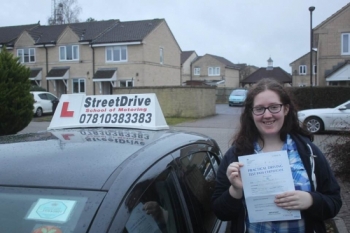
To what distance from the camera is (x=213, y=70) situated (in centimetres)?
6944

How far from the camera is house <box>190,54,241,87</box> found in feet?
225

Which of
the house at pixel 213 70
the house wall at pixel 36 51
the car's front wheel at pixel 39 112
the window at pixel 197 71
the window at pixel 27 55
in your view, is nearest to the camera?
the car's front wheel at pixel 39 112

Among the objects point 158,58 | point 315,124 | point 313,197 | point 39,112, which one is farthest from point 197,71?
point 313,197

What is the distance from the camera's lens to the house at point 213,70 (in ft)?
225

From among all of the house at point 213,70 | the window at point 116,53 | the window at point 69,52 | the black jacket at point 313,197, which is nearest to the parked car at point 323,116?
the black jacket at point 313,197

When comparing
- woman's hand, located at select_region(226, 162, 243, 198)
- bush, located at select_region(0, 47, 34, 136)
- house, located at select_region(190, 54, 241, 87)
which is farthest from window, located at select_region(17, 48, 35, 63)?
woman's hand, located at select_region(226, 162, 243, 198)

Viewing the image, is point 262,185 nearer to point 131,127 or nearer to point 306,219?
point 306,219

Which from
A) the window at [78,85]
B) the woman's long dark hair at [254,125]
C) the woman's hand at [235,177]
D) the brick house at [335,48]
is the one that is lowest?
the woman's hand at [235,177]

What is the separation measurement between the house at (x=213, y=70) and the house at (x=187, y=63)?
0.62m

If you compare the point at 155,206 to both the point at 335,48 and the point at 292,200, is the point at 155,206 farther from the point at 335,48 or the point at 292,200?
the point at 335,48

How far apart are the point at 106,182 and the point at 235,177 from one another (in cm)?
70

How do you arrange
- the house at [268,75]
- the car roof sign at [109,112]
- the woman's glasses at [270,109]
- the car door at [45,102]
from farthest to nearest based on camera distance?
the house at [268,75] → the car door at [45,102] → the car roof sign at [109,112] → the woman's glasses at [270,109]

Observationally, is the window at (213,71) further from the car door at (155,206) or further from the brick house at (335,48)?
the car door at (155,206)

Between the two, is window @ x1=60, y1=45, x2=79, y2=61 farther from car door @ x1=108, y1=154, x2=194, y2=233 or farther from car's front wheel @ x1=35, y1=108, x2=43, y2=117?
car door @ x1=108, y1=154, x2=194, y2=233
